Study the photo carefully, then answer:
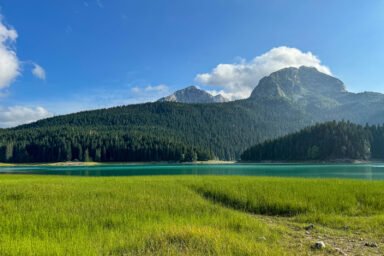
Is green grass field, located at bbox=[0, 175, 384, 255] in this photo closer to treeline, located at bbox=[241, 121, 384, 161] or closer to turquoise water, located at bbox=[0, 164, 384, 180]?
turquoise water, located at bbox=[0, 164, 384, 180]

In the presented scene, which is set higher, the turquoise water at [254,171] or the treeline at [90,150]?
the treeline at [90,150]

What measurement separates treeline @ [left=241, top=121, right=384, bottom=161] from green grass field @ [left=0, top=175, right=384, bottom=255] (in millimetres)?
147161

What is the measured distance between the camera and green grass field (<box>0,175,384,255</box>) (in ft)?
27.0

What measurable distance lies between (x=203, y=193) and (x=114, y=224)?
10201 millimetres

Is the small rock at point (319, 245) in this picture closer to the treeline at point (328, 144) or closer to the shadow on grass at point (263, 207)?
the shadow on grass at point (263, 207)

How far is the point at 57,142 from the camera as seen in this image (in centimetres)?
18375

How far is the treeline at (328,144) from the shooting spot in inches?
5694

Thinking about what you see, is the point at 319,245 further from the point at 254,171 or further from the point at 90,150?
the point at 90,150

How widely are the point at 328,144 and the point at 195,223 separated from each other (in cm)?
16280

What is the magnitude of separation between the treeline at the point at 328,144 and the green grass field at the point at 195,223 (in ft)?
483

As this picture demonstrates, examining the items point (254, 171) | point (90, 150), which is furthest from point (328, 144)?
point (90, 150)

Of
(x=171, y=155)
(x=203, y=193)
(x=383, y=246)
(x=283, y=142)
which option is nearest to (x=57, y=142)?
(x=171, y=155)

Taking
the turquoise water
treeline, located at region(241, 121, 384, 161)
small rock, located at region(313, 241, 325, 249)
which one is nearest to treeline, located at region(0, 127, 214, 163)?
treeline, located at region(241, 121, 384, 161)

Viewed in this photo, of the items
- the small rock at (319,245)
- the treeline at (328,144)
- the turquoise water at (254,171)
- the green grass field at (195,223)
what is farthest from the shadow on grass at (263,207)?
the treeline at (328,144)
